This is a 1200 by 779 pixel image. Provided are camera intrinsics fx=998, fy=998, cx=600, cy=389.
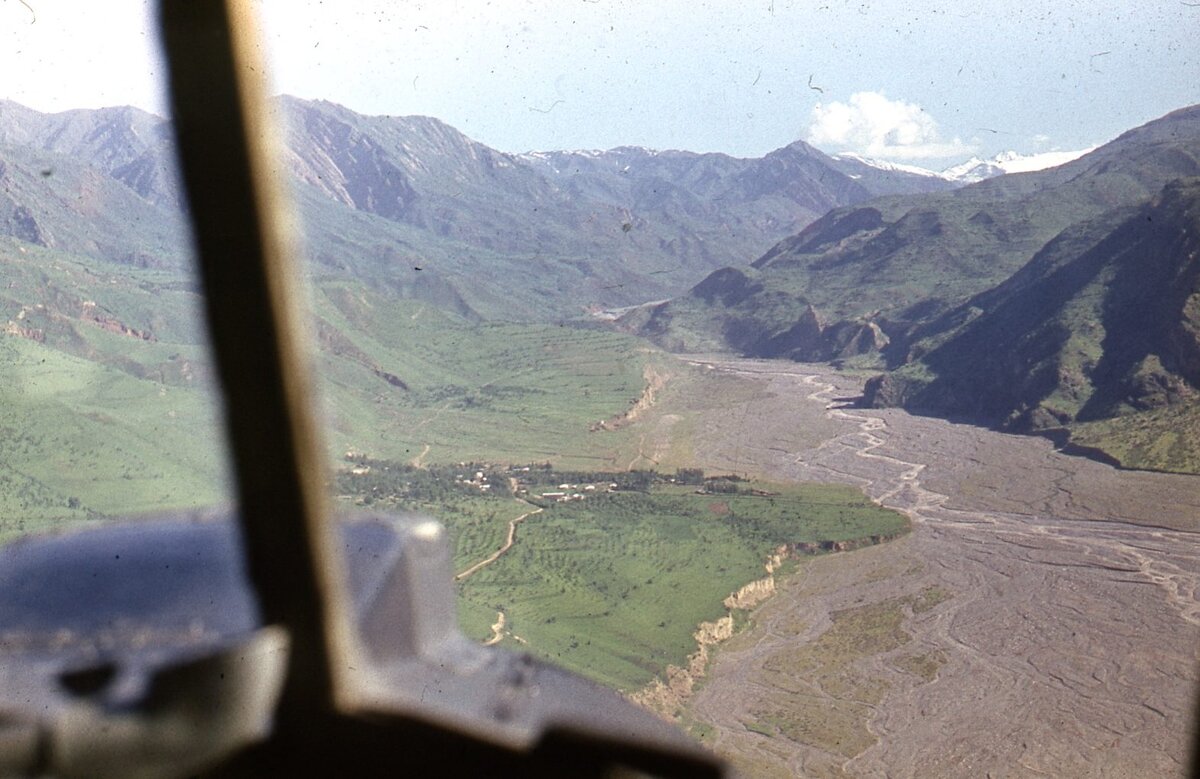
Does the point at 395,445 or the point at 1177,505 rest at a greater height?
the point at 395,445

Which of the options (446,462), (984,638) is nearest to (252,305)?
(984,638)

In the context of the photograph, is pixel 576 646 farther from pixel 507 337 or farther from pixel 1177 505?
pixel 507 337

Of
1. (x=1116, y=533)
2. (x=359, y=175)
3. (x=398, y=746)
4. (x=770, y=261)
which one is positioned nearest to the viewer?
(x=398, y=746)

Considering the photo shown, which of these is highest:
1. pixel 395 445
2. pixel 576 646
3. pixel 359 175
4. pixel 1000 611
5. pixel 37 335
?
pixel 359 175

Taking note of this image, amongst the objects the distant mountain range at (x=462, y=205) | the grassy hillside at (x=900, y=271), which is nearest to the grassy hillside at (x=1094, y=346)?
the grassy hillside at (x=900, y=271)

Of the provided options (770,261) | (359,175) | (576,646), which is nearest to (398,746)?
(576,646)

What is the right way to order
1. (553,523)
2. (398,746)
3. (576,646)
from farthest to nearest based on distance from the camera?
(553,523)
(576,646)
(398,746)

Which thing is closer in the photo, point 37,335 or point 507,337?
point 37,335

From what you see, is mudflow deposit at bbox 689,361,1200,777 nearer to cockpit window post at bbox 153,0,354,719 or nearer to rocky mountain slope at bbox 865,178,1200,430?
rocky mountain slope at bbox 865,178,1200,430
